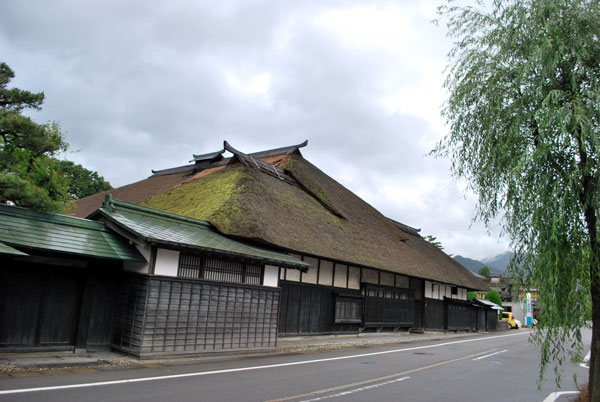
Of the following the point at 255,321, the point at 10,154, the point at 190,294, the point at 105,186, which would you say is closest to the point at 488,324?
the point at 255,321

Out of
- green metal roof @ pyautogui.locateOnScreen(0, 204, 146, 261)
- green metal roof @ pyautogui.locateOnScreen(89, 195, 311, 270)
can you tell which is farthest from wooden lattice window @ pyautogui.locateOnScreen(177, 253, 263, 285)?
green metal roof @ pyautogui.locateOnScreen(0, 204, 146, 261)

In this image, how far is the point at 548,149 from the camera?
19.8 feet

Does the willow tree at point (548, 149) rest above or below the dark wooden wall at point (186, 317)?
above

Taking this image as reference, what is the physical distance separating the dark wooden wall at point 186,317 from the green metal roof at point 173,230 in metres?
0.97

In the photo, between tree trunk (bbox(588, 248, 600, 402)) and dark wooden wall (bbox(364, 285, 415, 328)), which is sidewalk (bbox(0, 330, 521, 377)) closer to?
tree trunk (bbox(588, 248, 600, 402))

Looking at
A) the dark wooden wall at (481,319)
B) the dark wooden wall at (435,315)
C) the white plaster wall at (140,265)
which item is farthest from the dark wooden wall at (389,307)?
the white plaster wall at (140,265)

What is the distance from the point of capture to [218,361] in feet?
33.2

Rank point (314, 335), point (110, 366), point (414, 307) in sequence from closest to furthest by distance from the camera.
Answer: point (110, 366)
point (314, 335)
point (414, 307)

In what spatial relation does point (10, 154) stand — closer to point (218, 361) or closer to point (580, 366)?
point (218, 361)

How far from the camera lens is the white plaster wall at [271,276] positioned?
12531mm

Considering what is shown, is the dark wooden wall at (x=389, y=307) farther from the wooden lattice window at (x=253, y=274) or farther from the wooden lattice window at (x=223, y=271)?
the wooden lattice window at (x=223, y=271)

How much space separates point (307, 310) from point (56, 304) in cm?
977

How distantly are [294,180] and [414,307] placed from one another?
Answer: 35.8ft

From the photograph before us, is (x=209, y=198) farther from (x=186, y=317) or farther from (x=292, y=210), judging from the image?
(x=186, y=317)
